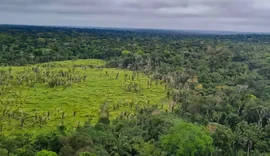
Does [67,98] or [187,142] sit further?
[67,98]

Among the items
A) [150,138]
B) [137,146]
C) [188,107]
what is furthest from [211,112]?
[137,146]

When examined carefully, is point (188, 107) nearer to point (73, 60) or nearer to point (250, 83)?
point (250, 83)

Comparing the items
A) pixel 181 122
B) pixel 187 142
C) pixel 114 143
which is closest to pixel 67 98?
pixel 114 143

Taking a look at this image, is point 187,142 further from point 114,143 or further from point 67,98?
point 67,98

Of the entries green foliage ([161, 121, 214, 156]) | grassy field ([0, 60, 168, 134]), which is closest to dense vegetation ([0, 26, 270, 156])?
green foliage ([161, 121, 214, 156])

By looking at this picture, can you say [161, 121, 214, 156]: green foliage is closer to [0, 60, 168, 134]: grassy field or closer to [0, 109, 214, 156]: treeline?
[0, 109, 214, 156]: treeline

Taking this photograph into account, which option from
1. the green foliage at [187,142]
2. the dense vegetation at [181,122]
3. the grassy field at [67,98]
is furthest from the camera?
the grassy field at [67,98]

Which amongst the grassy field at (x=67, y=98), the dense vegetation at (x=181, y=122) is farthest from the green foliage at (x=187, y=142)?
the grassy field at (x=67, y=98)

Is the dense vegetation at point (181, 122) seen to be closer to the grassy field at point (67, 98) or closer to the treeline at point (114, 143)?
the treeline at point (114, 143)
